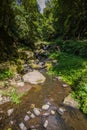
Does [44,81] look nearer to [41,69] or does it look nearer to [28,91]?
[28,91]

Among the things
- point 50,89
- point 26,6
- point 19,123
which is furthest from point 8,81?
point 26,6

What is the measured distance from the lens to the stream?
6.08 meters

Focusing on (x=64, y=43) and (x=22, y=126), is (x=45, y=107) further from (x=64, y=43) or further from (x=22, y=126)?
(x=64, y=43)

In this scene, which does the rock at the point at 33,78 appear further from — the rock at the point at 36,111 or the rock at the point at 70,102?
the rock at the point at 36,111

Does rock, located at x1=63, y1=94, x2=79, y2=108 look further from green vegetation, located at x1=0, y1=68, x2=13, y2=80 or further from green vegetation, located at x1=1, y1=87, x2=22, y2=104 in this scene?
green vegetation, located at x1=0, y1=68, x2=13, y2=80

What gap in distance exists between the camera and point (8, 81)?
32.0 feet

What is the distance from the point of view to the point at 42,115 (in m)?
6.72

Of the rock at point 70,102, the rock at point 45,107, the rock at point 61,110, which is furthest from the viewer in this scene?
the rock at point 70,102

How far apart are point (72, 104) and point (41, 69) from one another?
6294 millimetres

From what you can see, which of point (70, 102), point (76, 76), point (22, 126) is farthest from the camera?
point (76, 76)

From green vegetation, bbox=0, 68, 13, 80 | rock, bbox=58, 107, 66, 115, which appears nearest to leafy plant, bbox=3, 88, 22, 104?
green vegetation, bbox=0, 68, 13, 80

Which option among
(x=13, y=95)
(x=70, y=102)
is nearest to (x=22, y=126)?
(x=13, y=95)

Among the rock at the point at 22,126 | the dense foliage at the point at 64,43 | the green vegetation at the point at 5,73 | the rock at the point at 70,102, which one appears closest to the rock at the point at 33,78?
the green vegetation at the point at 5,73

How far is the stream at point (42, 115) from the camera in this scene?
20.0ft
